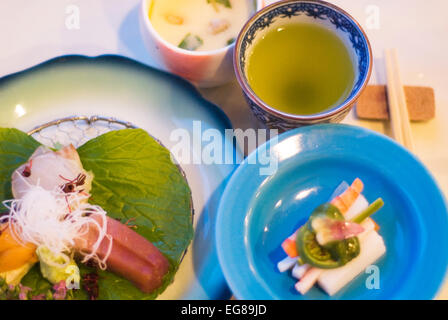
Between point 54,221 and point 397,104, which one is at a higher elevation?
point 397,104

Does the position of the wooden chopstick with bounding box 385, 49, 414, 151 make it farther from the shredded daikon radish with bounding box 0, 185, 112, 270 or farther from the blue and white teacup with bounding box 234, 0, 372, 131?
the shredded daikon radish with bounding box 0, 185, 112, 270

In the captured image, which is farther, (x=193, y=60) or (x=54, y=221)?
(x=193, y=60)

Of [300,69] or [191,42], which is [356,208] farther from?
[191,42]

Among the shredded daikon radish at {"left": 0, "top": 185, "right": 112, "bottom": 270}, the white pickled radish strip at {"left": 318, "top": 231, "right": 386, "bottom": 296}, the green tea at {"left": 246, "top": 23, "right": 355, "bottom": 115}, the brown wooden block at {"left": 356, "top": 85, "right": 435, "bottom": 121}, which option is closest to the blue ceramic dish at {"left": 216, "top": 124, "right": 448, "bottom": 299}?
the white pickled radish strip at {"left": 318, "top": 231, "right": 386, "bottom": 296}

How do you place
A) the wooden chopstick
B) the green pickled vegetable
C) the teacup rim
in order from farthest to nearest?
1. the wooden chopstick
2. the teacup rim
3. the green pickled vegetable

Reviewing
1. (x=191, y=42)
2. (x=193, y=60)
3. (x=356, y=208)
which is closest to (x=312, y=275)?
(x=356, y=208)
